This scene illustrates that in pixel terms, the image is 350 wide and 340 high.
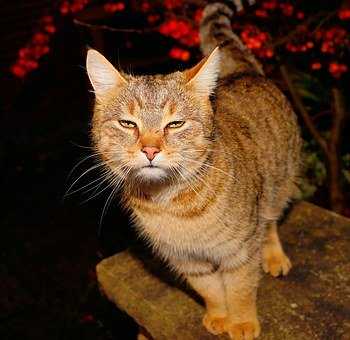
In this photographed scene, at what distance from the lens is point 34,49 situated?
6.32 metres

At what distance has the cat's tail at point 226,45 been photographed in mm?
Result: 3732

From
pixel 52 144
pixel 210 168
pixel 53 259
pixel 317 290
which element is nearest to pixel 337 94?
pixel 317 290

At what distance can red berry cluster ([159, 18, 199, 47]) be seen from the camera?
473 centimetres

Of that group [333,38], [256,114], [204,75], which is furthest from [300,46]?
[204,75]

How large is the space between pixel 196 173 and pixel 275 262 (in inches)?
44.3

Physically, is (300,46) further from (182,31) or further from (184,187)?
(184,187)

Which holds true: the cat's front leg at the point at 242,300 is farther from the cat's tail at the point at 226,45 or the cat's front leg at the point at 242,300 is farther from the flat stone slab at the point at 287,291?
the cat's tail at the point at 226,45

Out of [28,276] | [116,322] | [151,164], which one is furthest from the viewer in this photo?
[28,276]

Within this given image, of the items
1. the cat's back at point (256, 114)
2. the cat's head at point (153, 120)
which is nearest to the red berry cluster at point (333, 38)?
the cat's back at point (256, 114)

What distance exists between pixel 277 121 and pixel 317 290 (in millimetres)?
1147

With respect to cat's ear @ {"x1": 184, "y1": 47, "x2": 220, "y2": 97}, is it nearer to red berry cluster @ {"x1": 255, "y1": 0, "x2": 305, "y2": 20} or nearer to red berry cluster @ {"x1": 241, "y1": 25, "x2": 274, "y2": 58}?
red berry cluster @ {"x1": 241, "y1": 25, "x2": 274, "y2": 58}

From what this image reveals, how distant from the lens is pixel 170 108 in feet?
8.70

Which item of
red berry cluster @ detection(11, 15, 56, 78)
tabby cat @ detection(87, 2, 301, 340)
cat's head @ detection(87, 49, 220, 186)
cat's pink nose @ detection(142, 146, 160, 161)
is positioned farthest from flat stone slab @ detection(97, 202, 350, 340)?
red berry cluster @ detection(11, 15, 56, 78)

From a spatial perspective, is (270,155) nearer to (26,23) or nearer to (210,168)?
(210,168)
